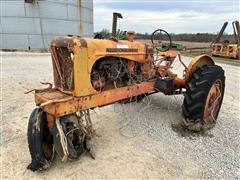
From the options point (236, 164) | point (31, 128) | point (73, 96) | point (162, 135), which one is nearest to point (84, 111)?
point (73, 96)

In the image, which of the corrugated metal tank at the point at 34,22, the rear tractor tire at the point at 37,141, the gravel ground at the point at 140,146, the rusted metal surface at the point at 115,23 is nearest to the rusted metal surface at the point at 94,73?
the rear tractor tire at the point at 37,141

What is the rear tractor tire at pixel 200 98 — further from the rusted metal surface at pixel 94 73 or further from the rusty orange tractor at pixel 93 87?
the rusted metal surface at pixel 94 73

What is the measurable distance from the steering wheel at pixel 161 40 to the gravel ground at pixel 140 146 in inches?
50.5

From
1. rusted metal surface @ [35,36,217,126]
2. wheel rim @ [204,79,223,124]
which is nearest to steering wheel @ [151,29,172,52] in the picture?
rusted metal surface @ [35,36,217,126]

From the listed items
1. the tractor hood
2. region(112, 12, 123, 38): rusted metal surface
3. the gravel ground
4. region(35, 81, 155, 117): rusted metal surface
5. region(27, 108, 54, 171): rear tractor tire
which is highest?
region(112, 12, 123, 38): rusted metal surface

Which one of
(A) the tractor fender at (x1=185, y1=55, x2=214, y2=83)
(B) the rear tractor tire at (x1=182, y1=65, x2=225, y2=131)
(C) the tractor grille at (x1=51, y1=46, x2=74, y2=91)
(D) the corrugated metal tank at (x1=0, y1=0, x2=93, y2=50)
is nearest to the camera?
(C) the tractor grille at (x1=51, y1=46, x2=74, y2=91)

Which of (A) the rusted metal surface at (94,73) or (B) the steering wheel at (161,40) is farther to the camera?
(B) the steering wheel at (161,40)

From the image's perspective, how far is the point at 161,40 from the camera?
488 cm

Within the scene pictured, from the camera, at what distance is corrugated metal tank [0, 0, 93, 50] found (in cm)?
1547

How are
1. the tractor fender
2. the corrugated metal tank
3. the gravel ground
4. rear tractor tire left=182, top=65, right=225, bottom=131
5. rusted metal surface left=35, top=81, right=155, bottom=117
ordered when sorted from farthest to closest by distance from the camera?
1. the corrugated metal tank
2. the tractor fender
3. rear tractor tire left=182, top=65, right=225, bottom=131
4. the gravel ground
5. rusted metal surface left=35, top=81, right=155, bottom=117

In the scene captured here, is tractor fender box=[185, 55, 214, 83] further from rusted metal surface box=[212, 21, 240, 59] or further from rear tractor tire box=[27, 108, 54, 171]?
rusted metal surface box=[212, 21, 240, 59]

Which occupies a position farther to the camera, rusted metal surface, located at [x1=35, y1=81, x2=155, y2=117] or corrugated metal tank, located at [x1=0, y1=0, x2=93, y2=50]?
corrugated metal tank, located at [x1=0, y1=0, x2=93, y2=50]

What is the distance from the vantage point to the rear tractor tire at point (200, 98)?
394 centimetres

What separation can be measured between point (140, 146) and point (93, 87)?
3.72 ft
